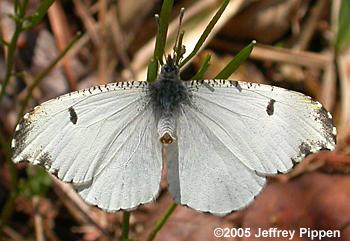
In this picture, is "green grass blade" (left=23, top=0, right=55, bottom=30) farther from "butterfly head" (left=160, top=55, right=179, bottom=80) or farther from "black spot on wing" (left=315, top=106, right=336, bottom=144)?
"black spot on wing" (left=315, top=106, right=336, bottom=144)

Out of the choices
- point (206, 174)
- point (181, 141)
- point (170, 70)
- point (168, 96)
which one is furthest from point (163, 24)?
point (206, 174)

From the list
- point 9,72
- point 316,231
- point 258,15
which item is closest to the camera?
point 9,72

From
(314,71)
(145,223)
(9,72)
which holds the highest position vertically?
(9,72)

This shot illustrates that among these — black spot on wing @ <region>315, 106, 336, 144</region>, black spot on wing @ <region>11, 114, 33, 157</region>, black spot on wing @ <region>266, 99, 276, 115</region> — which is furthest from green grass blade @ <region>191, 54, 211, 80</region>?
black spot on wing @ <region>11, 114, 33, 157</region>

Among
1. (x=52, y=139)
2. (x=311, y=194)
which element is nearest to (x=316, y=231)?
(x=311, y=194)

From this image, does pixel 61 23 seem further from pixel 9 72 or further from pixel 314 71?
pixel 314 71

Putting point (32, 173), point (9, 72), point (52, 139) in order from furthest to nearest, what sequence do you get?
point (32, 173) < point (9, 72) < point (52, 139)

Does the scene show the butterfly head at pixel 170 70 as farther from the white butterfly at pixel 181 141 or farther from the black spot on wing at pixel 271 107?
the black spot on wing at pixel 271 107
